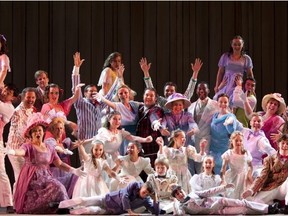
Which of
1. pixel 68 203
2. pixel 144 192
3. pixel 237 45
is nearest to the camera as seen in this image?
pixel 144 192

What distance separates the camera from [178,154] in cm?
923

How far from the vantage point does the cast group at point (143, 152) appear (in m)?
8.86

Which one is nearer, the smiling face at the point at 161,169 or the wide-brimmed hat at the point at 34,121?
the smiling face at the point at 161,169

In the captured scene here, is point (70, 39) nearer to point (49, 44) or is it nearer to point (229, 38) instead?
point (49, 44)

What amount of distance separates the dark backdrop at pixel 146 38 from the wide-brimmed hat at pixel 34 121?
297cm

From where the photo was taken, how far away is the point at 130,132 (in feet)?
32.0

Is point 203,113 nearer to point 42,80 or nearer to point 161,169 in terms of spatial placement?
point 161,169

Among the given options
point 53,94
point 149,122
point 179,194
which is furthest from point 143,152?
point 179,194

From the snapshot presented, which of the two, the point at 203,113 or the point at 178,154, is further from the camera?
the point at 203,113

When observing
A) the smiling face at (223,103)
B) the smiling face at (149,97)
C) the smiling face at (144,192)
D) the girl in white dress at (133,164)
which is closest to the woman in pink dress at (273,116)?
the smiling face at (223,103)

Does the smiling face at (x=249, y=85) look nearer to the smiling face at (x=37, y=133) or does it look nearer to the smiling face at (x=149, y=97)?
the smiling face at (x=149, y=97)

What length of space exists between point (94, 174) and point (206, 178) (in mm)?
875

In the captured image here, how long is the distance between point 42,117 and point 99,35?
10.3ft

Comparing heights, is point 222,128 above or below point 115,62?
below
